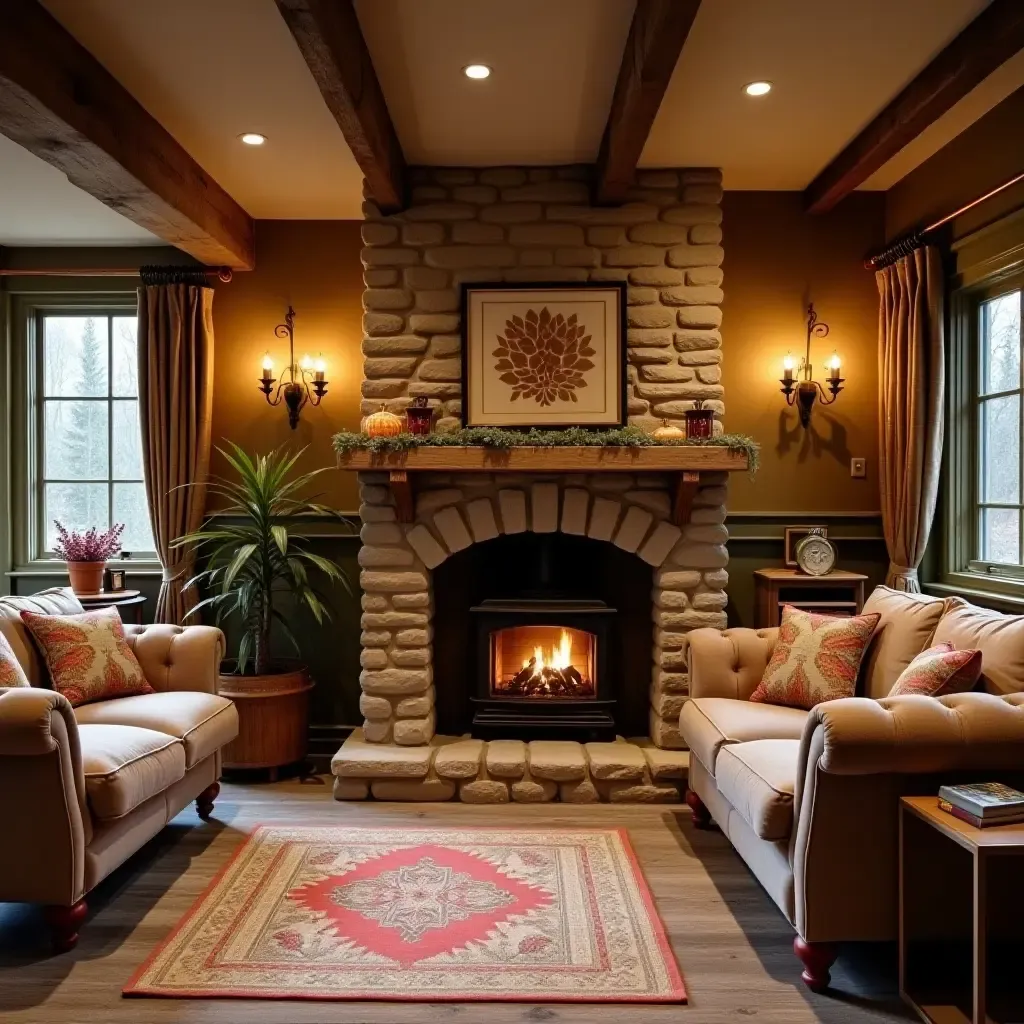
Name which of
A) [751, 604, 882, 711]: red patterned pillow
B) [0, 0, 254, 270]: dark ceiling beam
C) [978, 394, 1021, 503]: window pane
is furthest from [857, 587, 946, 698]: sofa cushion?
[0, 0, 254, 270]: dark ceiling beam

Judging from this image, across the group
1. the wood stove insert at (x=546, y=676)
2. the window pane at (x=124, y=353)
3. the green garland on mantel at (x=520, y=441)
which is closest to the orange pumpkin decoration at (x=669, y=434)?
the green garland on mantel at (x=520, y=441)

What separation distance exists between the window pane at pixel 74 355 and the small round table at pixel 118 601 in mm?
1300

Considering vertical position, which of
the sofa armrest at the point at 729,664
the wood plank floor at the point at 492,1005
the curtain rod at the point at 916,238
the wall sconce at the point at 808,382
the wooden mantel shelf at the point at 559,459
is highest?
the curtain rod at the point at 916,238

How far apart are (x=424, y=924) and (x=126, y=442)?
347 centimetres

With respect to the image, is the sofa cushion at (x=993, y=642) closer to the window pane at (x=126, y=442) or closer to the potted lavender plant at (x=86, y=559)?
the potted lavender plant at (x=86, y=559)

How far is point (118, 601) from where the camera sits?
13.9 ft

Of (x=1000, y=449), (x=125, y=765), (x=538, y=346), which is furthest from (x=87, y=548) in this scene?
(x=1000, y=449)

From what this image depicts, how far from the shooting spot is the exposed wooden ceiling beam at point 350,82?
8.14 ft

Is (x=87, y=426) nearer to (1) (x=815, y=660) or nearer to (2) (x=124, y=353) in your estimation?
(2) (x=124, y=353)

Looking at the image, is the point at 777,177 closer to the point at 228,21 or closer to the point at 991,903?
the point at 228,21

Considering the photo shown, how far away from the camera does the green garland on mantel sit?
368 cm

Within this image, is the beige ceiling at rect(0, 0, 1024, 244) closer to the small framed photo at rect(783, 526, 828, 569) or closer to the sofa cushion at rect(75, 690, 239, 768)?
the small framed photo at rect(783, 526, 828, 569)

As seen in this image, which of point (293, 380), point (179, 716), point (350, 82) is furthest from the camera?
point (293, 380)

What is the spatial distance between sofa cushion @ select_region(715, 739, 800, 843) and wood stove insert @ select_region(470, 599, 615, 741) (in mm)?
1142
